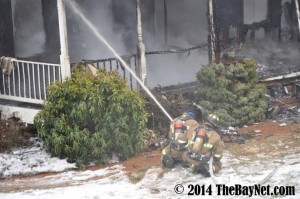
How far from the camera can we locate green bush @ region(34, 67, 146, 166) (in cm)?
1045

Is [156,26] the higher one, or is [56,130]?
[156,26]

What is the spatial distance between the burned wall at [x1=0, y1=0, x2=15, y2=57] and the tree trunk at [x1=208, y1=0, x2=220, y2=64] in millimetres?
5090

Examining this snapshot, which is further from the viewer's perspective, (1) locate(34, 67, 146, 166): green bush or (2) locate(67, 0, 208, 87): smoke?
(2) locate(67, 0, 208, 87): smoke

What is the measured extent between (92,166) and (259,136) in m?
4.00

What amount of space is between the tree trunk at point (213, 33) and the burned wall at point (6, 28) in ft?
16.7

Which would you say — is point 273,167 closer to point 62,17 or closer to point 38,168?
point 38,168

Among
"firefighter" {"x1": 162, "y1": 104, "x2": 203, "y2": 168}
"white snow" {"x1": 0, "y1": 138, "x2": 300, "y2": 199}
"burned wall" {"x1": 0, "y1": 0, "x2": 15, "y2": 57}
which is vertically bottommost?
"white snow" {"x1": 0, "y1": 138, "x2": 300, "y2": 199}

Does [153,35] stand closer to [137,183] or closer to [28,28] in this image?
[28,28]

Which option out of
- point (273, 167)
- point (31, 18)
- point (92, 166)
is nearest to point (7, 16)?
point (31, 18)

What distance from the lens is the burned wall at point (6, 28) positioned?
13016 millimetres

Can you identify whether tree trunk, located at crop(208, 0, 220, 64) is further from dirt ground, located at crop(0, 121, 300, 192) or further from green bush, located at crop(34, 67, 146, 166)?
green bush, located at crop(34, 67, 146, 166)

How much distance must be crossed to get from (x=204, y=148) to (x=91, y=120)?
2.63 meters

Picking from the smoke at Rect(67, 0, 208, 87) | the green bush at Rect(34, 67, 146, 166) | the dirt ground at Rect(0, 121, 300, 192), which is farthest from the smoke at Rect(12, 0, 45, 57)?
the dirt ground at Rect(0, 121, 300, 192)

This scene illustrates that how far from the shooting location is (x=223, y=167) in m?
9.93
